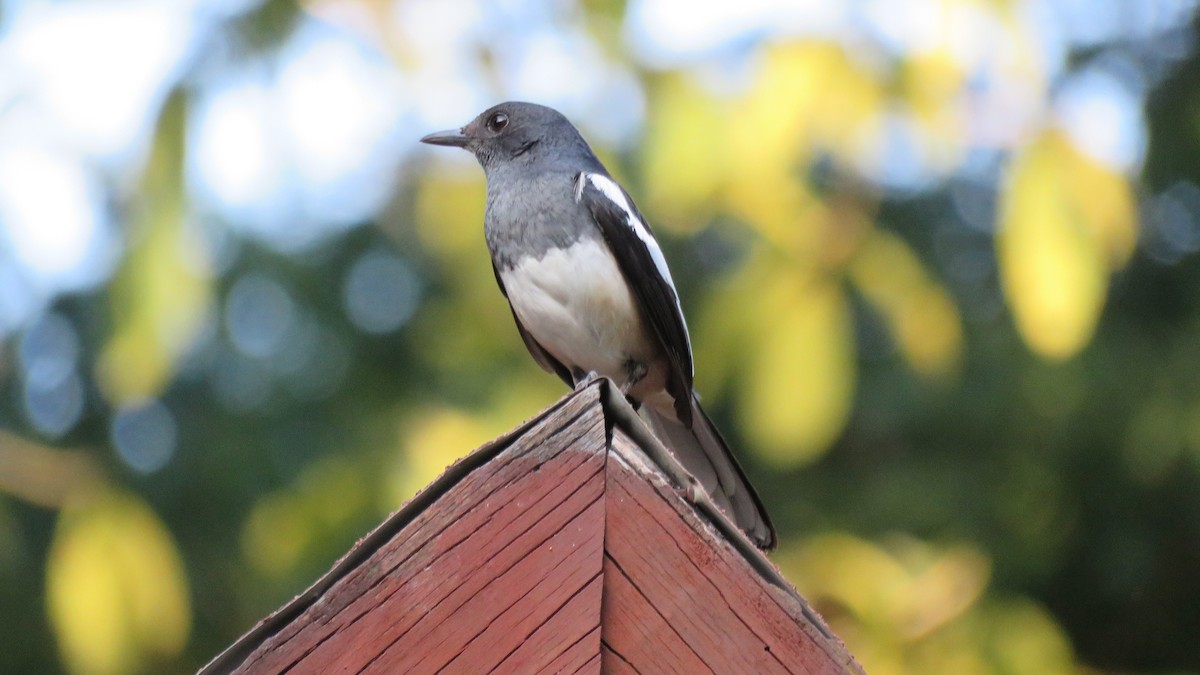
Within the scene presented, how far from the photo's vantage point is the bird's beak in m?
5.09

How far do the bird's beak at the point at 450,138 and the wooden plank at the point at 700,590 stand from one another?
123 inches

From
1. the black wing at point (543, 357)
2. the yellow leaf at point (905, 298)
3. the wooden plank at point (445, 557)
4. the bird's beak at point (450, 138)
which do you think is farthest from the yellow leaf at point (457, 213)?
the wooden plank at point (445, 557)

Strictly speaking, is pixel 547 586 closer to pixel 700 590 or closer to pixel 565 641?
pixel 565 641

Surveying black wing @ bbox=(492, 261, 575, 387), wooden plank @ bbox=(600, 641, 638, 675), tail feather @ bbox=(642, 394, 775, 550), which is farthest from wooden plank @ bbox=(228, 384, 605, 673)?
black wing @ bbox=(492, 261, 575, 387)

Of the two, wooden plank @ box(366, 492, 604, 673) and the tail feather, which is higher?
wooden plank @ box(366, 492, 604, 673)

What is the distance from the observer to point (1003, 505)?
756cm

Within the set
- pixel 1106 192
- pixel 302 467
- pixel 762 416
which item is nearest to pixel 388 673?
pixel 762 416

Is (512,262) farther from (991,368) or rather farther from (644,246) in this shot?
(991,368)

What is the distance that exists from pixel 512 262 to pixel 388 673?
7.47 feet

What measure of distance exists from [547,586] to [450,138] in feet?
10.6

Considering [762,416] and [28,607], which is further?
[28,607]

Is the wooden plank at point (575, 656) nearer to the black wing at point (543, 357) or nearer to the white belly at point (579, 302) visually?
the white belly at point (579, 302)

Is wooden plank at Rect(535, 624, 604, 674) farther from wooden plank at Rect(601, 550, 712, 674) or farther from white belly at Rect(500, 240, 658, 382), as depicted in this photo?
white belly at Rect(500, 240, 658, 382)

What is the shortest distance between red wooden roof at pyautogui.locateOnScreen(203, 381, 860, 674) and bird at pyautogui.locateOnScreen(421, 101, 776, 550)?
1795 mm
